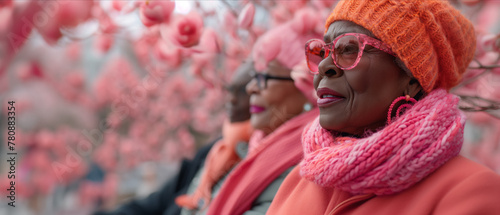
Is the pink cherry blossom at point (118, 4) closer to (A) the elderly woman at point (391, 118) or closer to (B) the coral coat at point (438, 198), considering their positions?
(A) the elderly woman at point (391, 118)

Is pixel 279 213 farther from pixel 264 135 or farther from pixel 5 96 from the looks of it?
pixel 5 96

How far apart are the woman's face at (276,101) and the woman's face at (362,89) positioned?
894 millimetres

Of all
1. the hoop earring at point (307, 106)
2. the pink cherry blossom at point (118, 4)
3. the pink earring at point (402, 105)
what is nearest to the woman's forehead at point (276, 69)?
the hoop earring at point (307, 106)

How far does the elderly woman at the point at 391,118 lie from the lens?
104cm

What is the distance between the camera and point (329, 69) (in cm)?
125

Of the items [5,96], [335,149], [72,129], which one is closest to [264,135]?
[335,149]

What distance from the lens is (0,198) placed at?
2291 millimetres

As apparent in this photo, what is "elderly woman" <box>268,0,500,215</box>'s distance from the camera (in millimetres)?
1045

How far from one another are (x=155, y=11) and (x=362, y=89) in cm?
93

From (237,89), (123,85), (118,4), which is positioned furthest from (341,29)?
(123,85)

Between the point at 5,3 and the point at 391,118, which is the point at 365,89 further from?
the point at 5,3

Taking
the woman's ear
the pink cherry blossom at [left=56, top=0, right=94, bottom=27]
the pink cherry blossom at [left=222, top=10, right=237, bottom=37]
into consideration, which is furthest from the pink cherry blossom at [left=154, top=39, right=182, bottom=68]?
the woman's ear

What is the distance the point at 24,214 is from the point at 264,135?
1757 millimetres

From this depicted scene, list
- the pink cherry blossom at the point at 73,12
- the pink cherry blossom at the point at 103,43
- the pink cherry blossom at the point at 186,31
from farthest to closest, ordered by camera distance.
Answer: the pink cherry blossom at the point at 103,43, the pink cherry blossom at the point at 73,12, the pink cherry blossom at the point at 186,31
